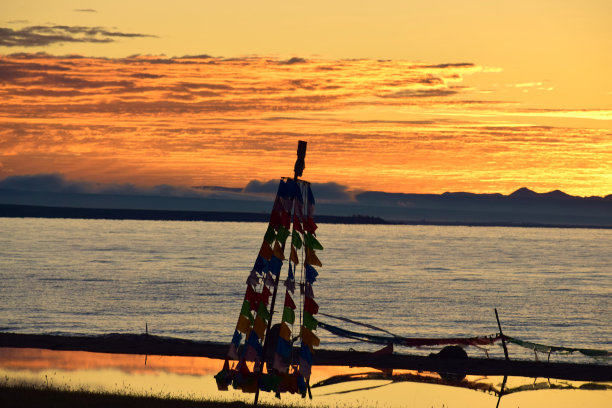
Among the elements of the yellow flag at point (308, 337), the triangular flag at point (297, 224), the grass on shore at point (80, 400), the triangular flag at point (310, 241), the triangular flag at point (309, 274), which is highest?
the triangular flag at point (297, 224)

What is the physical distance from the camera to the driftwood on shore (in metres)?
32.7

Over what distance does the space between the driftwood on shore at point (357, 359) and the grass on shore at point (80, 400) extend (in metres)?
13.0

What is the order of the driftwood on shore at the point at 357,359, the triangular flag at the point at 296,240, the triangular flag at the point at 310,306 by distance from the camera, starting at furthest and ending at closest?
1. the driftwood on shore at the point at 357,359
2. the triangular flag at the point at 296,240
3. the triangular flag at the point at 310,306

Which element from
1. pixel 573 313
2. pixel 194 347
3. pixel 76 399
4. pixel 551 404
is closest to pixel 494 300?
pixel 573 313

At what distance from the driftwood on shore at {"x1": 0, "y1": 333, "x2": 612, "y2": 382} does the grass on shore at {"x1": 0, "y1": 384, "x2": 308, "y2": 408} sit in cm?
1299

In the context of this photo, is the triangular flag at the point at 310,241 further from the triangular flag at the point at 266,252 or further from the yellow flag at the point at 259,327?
the yellow flag at the point at 259,327

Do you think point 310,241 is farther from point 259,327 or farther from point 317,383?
point 317,383

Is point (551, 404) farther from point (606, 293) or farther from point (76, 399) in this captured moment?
point (606, 293)

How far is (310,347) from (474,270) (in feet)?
401

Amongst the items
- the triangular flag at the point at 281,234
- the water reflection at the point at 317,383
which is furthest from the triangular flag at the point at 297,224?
the water reflection at the point at 317,383

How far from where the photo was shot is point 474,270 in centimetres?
13588

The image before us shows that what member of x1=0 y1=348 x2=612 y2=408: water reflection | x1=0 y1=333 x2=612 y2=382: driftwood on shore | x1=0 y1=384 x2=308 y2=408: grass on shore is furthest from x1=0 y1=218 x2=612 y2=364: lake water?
x1=0 y1=384 x2=308 y2=408: grass on shore

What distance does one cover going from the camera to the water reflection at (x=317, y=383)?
2467cm

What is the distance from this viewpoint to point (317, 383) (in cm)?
2808
